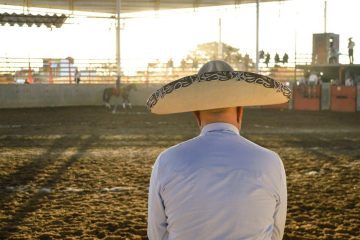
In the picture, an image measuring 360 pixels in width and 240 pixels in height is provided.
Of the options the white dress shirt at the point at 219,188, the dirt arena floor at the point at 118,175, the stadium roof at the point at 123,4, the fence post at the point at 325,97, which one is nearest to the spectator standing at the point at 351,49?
the fence post at the point at 325,97

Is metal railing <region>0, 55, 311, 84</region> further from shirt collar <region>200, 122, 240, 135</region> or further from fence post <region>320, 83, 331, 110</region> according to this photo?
shirt collar <region>200, 122, 240, 135</region>

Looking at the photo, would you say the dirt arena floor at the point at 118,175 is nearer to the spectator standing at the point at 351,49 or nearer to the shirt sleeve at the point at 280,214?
the shirt sleeve at the point at 280,214

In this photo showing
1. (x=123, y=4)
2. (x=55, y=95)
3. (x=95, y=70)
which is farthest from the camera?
(x=123, y=4)

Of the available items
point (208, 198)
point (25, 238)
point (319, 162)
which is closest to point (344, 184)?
point (319, 162)

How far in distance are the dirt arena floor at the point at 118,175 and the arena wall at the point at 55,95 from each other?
9.97 meters

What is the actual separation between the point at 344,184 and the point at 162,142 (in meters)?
6.55

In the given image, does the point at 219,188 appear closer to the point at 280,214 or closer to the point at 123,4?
the point at 280,214

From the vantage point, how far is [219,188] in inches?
83.1

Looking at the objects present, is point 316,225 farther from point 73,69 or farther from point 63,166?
point 73,69

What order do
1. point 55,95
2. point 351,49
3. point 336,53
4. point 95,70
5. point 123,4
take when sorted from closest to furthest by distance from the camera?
point 55,95 < point 351,49 < point 95,70 < point 336,53 < point 123,4

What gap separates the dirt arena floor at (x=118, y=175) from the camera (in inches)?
261

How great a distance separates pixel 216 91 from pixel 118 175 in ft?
26.4

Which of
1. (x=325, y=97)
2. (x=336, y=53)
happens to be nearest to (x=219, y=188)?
(x=325, y=97)

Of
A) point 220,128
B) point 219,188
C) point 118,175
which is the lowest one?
point 118,175
